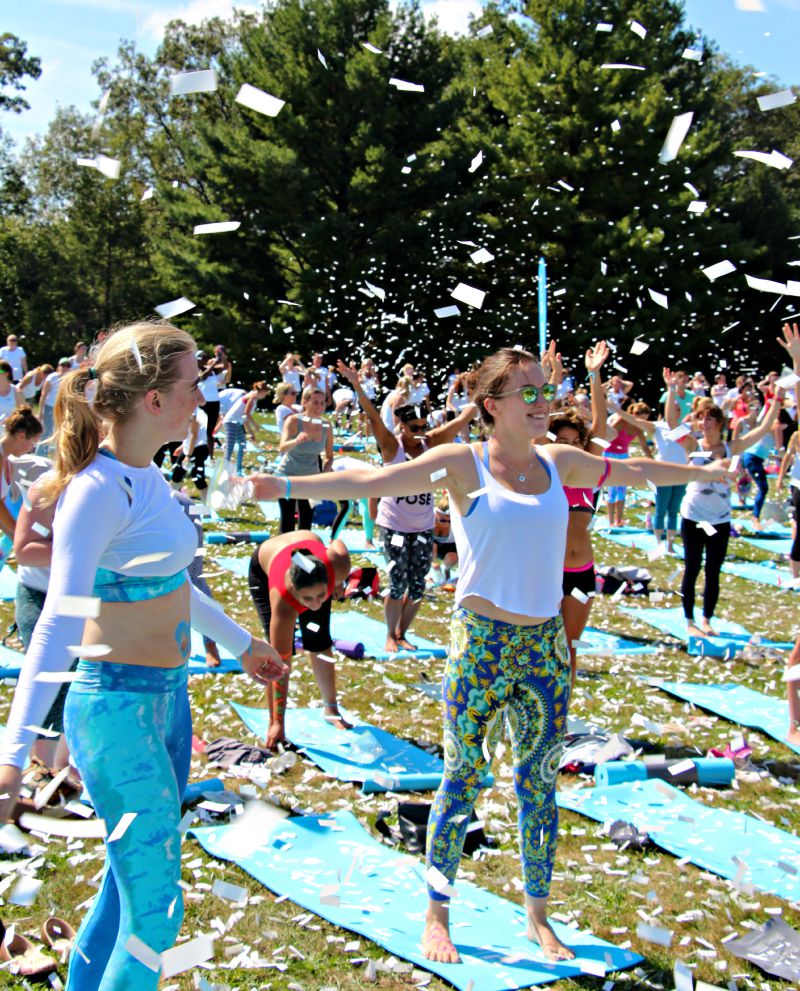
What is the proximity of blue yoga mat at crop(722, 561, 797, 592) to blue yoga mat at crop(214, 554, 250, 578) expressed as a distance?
19.8ft

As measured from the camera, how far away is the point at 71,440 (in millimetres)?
2670

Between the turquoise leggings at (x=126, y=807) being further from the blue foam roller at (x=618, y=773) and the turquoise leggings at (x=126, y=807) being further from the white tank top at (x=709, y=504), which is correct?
the white tank top at (x=709, y=504)

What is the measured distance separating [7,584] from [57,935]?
692 cm

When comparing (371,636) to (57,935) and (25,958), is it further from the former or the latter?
(25,958)

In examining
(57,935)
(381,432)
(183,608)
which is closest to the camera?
(183,608)

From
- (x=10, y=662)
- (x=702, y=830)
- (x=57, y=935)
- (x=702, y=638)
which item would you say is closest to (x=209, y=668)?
(x=10, y=662)

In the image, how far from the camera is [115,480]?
8.47 feet

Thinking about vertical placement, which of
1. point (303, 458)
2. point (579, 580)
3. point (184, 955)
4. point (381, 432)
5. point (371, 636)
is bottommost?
point (371, 636)

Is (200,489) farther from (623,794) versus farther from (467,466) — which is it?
(467,466)

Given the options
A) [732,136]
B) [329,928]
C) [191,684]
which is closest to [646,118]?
[732,136]

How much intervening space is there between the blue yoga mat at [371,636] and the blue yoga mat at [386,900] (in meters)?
3.18

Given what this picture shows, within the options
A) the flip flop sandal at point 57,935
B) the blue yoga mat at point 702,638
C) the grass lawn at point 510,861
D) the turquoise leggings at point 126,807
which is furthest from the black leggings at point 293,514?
the turquoise leggings at point 126,807

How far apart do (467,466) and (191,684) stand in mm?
4264

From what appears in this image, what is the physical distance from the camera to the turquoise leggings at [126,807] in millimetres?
2531
